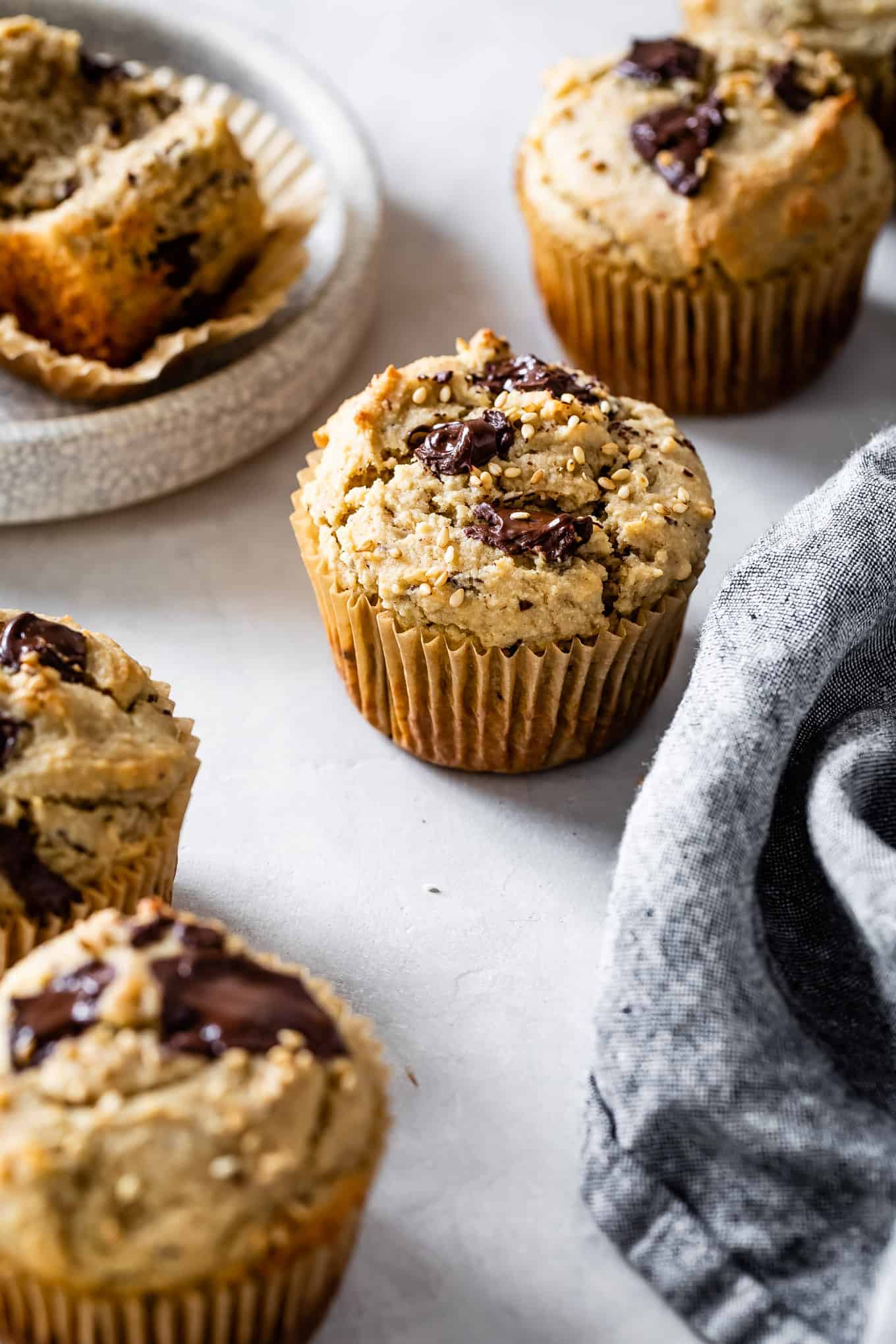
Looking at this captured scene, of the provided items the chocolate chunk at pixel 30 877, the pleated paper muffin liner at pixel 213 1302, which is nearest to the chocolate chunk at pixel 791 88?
the chocolate chunk at pixel 30 877

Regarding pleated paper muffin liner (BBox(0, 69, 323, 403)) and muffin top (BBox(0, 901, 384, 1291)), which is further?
pleated paper muffin liner (BBox(0, 69, 323, 403))

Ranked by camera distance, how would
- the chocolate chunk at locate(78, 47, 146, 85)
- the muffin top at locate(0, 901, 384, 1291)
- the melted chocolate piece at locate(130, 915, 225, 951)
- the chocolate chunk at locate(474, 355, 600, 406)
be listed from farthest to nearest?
the chocolate chunk at locate(78, 47, 146, 85) < the chocolate chunk at locate(474, 355, 600, 406) < the melted chocolate piece at locate(130, 915, 225, 951) < the muffin top at locate(0, 901, 384, 1291)

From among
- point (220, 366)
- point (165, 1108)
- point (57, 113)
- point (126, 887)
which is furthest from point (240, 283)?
point (165, 1108)

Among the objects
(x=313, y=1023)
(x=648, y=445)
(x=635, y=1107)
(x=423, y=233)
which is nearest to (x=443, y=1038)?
(x=635, y=1107)

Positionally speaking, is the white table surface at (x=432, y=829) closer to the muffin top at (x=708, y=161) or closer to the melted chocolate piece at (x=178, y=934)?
the muffin top at (x=708, y=161)

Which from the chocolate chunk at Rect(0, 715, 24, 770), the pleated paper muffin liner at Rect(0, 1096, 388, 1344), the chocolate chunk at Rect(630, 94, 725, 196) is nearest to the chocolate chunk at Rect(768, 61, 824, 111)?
the chocolate chunk at Rect(630, 94, 725, 196)

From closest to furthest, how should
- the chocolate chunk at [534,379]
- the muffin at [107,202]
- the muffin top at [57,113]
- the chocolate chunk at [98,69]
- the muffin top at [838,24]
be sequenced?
the chocolate chunk at [534,379]
the muffin at [107,202]
the muffin top at [57,113]
the chocolate chunk at [98,69]
the muffin top at [838,24]

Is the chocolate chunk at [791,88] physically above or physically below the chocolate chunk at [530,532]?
above

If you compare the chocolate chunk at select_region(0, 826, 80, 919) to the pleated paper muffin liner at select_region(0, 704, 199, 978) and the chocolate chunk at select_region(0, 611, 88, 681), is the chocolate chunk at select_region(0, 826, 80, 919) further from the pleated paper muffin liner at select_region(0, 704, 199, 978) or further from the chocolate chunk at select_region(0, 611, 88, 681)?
the chocolate chunk at select_region(0, 611, 88, 681)
